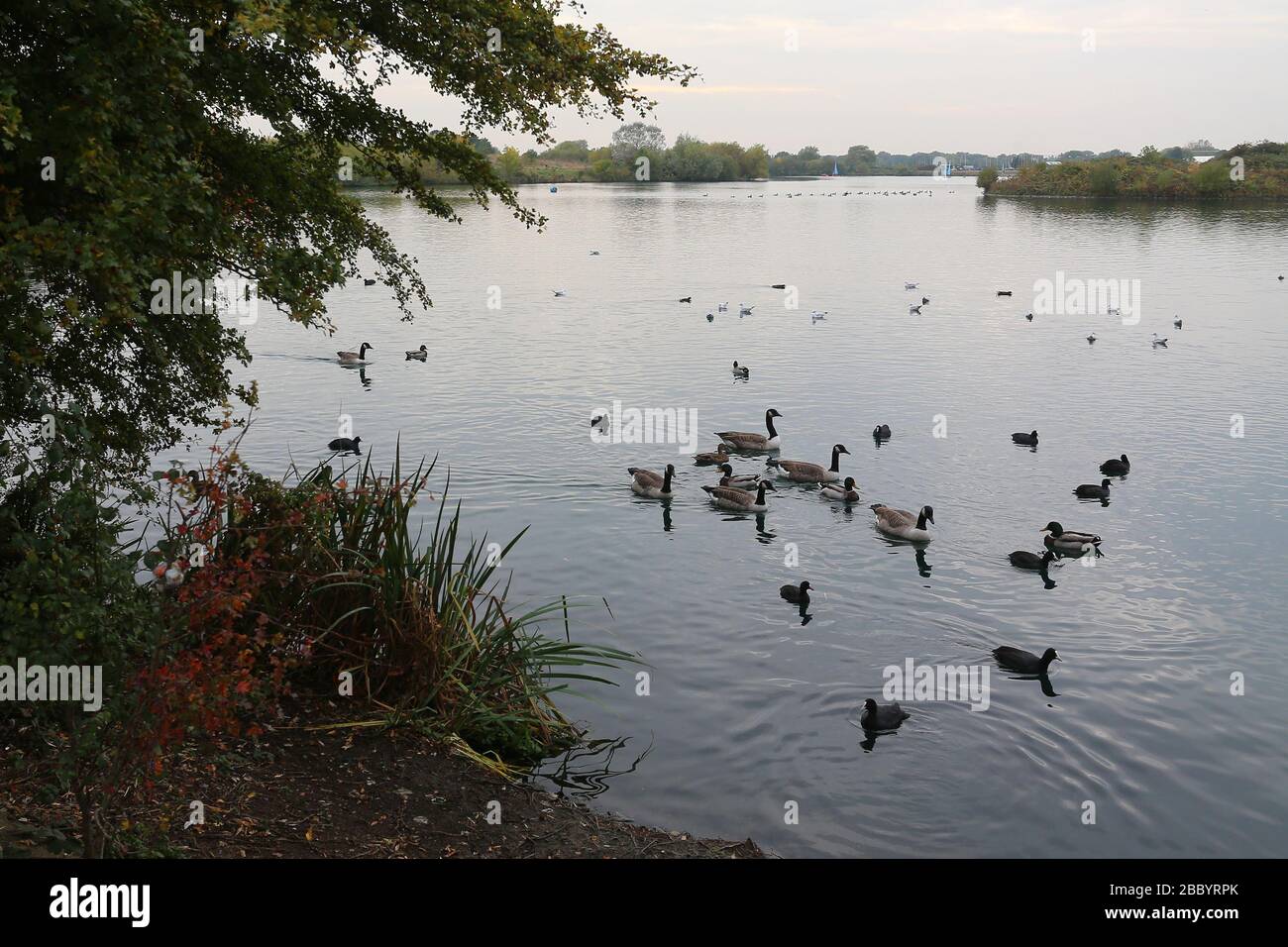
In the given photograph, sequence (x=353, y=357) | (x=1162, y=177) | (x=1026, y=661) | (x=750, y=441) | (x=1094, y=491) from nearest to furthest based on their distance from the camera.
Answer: (x=1026, y=661) < (x=1094, y=491) < (x=750, y=441) < (x=353, y=357) < (x=1162, y=177)

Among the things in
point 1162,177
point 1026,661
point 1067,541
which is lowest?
point 1026,661

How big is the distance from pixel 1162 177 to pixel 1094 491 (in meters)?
122

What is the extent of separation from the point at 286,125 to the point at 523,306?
37.6 metres

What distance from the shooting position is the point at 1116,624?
1686cm

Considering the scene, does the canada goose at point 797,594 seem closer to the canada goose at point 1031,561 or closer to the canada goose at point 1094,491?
the canada goose at point 1031,561

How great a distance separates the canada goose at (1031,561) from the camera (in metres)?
18.9

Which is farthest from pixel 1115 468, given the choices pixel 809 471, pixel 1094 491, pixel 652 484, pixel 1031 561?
pixel 652 484

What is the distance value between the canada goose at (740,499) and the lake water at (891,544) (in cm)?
51

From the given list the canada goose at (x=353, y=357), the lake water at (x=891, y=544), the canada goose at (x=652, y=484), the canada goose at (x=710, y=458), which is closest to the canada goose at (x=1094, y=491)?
the lake water at (x=891, y=544)

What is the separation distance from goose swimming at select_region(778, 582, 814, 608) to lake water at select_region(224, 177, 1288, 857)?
292 mm

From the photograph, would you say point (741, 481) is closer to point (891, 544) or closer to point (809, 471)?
point (809, 471)

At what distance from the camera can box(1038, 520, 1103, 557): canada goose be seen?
19422 mm

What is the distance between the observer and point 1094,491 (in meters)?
23.2
